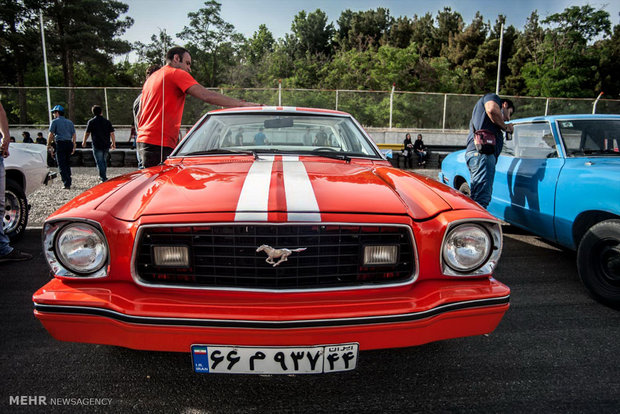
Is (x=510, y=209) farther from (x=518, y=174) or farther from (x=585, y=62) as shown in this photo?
(x=585, y=62)

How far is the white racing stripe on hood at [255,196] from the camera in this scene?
60.5 inches

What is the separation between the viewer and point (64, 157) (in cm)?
745

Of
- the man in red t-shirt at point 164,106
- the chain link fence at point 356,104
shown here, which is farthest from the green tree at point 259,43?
the man in red t-shirt at point 164,106

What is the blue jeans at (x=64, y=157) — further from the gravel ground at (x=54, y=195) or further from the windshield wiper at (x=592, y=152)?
the windshield wiper at (x=592, y=152)

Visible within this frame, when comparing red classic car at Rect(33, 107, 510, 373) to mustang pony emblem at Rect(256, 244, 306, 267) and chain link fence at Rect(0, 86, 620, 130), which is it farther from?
chain link fence at Rect(0, 86, 620, 130)

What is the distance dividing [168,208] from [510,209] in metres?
3.41

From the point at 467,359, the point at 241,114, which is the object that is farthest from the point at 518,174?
the point at 241,114

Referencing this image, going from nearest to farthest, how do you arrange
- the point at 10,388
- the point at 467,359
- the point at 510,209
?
the point at 10,388 → the point at 467,359 → the point at 510,209

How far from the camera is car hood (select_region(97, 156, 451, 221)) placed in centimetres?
160

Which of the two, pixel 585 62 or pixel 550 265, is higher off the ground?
pixel 585 62

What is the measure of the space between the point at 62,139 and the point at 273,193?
7.36 m

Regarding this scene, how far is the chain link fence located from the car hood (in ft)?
51.3

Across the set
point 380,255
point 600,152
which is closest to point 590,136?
point 600,152

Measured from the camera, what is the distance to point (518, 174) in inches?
149
